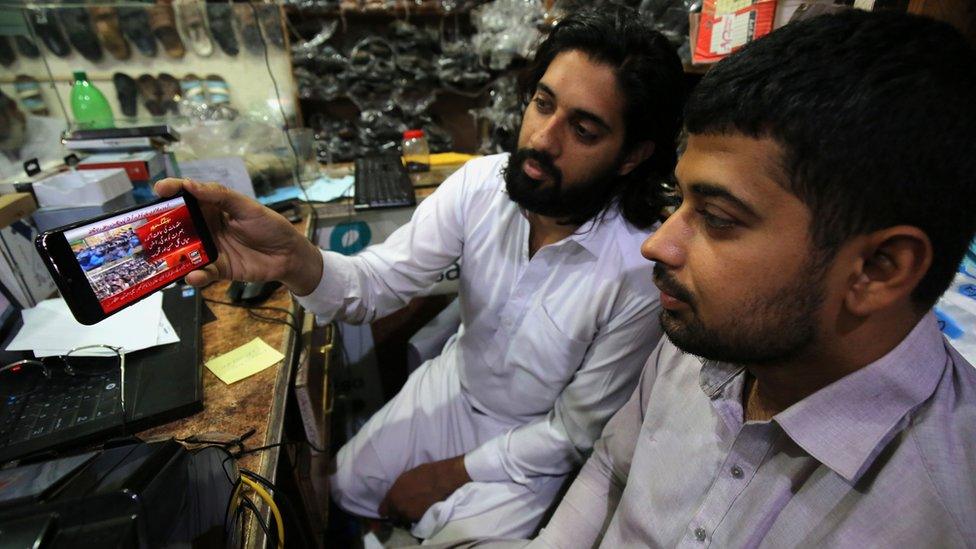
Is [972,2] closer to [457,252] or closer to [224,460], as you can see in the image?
[457,252]

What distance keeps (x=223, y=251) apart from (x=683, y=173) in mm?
805

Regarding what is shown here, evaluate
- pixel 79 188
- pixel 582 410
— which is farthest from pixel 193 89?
pixel 582 410

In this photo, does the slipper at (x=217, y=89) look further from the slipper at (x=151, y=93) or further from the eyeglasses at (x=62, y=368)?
the eyeglasses at (x=62, y=368)

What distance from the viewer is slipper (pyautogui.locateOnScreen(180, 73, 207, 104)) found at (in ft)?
6.72

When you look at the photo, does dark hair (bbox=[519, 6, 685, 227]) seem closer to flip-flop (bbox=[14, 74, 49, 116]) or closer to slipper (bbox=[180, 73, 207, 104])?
slipper (bbox=[180, 73, 207, 104])

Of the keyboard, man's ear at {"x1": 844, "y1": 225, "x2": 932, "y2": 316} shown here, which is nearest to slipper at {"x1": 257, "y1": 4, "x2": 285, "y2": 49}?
the keyboard

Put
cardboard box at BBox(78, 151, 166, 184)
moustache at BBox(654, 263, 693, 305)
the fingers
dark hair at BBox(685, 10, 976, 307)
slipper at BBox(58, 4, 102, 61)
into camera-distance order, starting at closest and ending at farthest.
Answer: dark hair at BBox(685, 10, 976, 307) → moustache at BBox(654, 263, 693, 305) → the fingers → cardboard box at BBox(78, 151, 166, 184) → slipper at BBox(58, 4, 102, 61)

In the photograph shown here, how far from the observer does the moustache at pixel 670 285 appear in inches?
22.0

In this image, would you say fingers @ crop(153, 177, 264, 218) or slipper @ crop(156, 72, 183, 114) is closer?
fingers @ crop(153, 177, 264, 218)

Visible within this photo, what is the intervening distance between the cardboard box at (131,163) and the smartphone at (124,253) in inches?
28.0

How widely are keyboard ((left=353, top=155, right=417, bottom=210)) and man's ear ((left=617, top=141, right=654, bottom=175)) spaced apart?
82 centimetres

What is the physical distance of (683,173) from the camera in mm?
537

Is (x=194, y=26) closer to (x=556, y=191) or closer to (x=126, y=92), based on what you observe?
(x=126, y=92)

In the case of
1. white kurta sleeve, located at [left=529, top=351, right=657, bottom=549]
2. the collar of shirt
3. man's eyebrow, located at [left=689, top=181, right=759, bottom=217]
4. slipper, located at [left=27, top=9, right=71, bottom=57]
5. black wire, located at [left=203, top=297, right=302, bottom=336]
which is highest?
slipper, located at [left=27, top=9, right=71, bottom=57]
